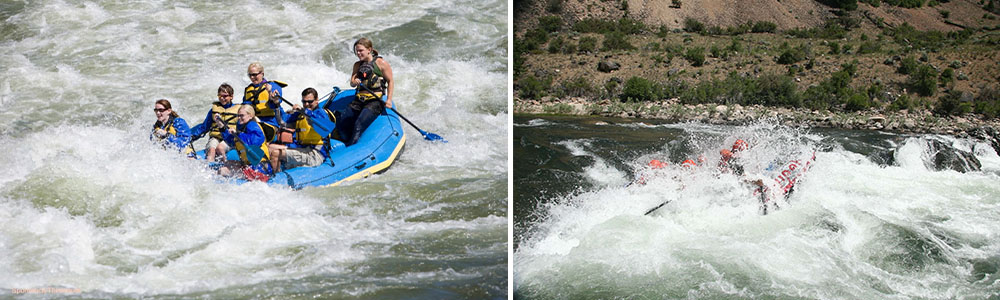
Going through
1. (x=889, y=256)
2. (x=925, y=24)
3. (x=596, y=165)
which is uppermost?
(x=889, y=256)

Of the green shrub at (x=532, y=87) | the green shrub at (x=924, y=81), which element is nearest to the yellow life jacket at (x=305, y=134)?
the green shrub at (x=532, y=87)

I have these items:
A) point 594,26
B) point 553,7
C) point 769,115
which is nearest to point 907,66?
point 769,115

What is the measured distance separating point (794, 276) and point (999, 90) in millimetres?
14936

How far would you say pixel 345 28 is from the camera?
30.1 ft

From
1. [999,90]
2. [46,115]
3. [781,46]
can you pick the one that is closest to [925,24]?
[781,46]

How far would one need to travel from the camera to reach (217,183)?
3982mm

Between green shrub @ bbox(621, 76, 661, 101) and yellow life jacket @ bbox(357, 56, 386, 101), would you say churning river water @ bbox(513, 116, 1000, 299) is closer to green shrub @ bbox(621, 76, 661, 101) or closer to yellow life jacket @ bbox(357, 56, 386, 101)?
yellow life jacket @ bbox(357, 56, 386, 101)

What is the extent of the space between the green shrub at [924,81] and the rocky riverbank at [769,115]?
6.71ft

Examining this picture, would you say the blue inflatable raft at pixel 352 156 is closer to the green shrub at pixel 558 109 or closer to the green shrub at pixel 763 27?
the green shrub at pixel 558 109

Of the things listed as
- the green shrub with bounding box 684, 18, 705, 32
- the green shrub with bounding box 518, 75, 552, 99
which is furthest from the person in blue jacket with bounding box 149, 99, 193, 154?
the green shrub with bounding box 684, 18, 705, 32

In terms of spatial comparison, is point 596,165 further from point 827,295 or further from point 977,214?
point 827,295

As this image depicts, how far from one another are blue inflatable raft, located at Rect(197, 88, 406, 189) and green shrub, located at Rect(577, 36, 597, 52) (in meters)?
11.6

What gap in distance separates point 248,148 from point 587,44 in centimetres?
1337

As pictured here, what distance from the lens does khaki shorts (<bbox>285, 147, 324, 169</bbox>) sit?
13.9ft
